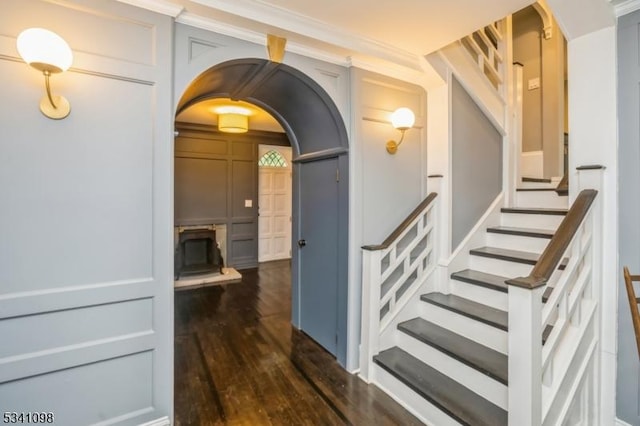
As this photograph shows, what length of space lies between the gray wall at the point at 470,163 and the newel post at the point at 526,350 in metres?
1.34

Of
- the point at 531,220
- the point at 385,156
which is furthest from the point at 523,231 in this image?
the point at 385,156

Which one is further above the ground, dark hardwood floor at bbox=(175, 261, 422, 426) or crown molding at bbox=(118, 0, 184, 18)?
crown molding at bbox=(118, 0, 184, 18)

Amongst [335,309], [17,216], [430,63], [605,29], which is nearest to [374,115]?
[430,63]

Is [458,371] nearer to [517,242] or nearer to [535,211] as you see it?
[517,242]

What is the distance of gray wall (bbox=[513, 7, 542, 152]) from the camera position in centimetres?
424

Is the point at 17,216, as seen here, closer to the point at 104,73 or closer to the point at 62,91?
the point at 62,91

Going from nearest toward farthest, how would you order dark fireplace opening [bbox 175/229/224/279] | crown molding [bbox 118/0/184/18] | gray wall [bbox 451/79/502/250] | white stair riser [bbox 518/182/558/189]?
crown molding [bbox 118/0/184/18]
gray wall [bbox 451/79/502/250]
white stair riser [bbox 518/182/558/189]
dark fireplace opening [bbox 175/229/224/279]

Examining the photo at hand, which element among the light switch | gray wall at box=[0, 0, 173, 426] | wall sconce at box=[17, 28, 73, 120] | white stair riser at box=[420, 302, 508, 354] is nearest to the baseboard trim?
gray wall at box=[0, 0, 173, 426]

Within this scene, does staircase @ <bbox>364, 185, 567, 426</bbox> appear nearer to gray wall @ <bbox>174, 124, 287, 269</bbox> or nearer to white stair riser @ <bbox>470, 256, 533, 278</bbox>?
white stair riser @ <bbox>470, 256, 533, 278</bbox>

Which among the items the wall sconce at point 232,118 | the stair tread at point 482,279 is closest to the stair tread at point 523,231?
the stair tread at point 482,279

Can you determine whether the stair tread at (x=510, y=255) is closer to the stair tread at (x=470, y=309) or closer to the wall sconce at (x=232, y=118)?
the stair tread at (x=470, y=309)

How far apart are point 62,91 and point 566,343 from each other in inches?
125

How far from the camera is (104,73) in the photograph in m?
1.67

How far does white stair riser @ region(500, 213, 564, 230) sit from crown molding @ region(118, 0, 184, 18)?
3290 millimetres
